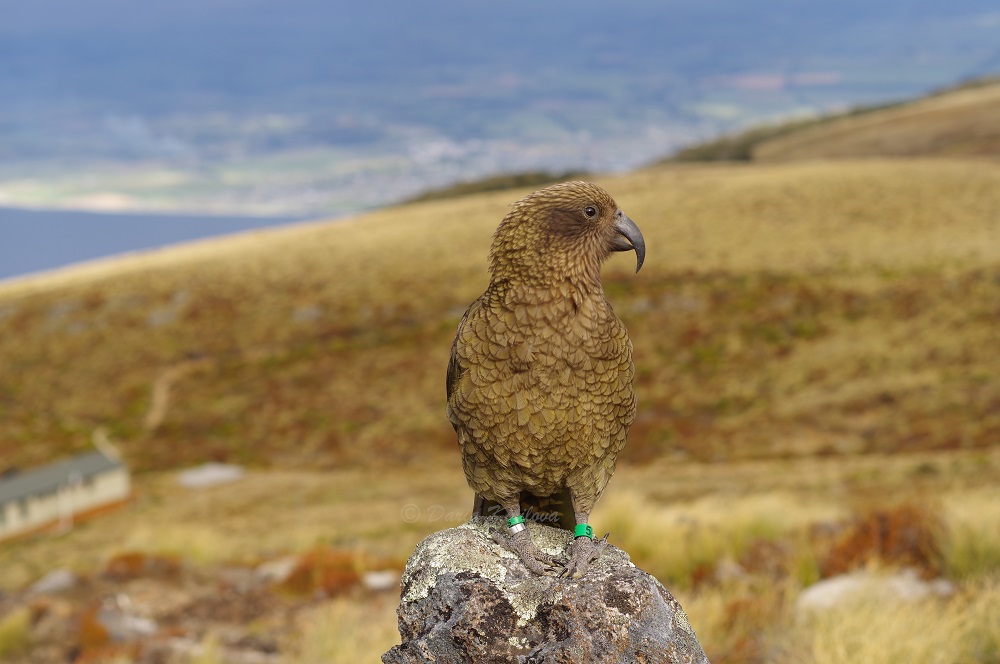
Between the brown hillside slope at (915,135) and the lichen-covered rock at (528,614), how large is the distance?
266ft

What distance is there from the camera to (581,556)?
164 inches

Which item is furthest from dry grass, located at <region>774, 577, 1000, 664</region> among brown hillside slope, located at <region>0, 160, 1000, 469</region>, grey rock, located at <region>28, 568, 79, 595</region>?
brown hillside slope, located at <region>0, 160, 1000, 469</region>

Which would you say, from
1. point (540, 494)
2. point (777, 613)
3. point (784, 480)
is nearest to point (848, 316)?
point (784, 480)

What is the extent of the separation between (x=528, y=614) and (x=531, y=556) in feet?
0.92

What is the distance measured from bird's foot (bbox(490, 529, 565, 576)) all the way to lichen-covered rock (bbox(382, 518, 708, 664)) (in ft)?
0.14

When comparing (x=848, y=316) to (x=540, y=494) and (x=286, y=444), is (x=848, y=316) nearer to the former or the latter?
(x=286, y=444)

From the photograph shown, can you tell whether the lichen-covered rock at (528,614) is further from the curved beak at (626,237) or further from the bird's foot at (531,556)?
the curved beak at (626,237)

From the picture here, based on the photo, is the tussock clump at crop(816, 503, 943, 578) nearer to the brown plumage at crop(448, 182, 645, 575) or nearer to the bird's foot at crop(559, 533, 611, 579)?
the bird's foot at crop(559, 533, 611, 579)

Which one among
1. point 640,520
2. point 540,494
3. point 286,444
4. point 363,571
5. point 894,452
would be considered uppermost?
point 540,494

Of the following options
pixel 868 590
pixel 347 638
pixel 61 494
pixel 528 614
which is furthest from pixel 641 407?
pixel 528 614

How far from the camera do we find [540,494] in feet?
14.2

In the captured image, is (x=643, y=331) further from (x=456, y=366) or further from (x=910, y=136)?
(x=910, y=136)

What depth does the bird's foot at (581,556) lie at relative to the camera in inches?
163

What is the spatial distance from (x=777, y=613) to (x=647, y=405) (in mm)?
31054
